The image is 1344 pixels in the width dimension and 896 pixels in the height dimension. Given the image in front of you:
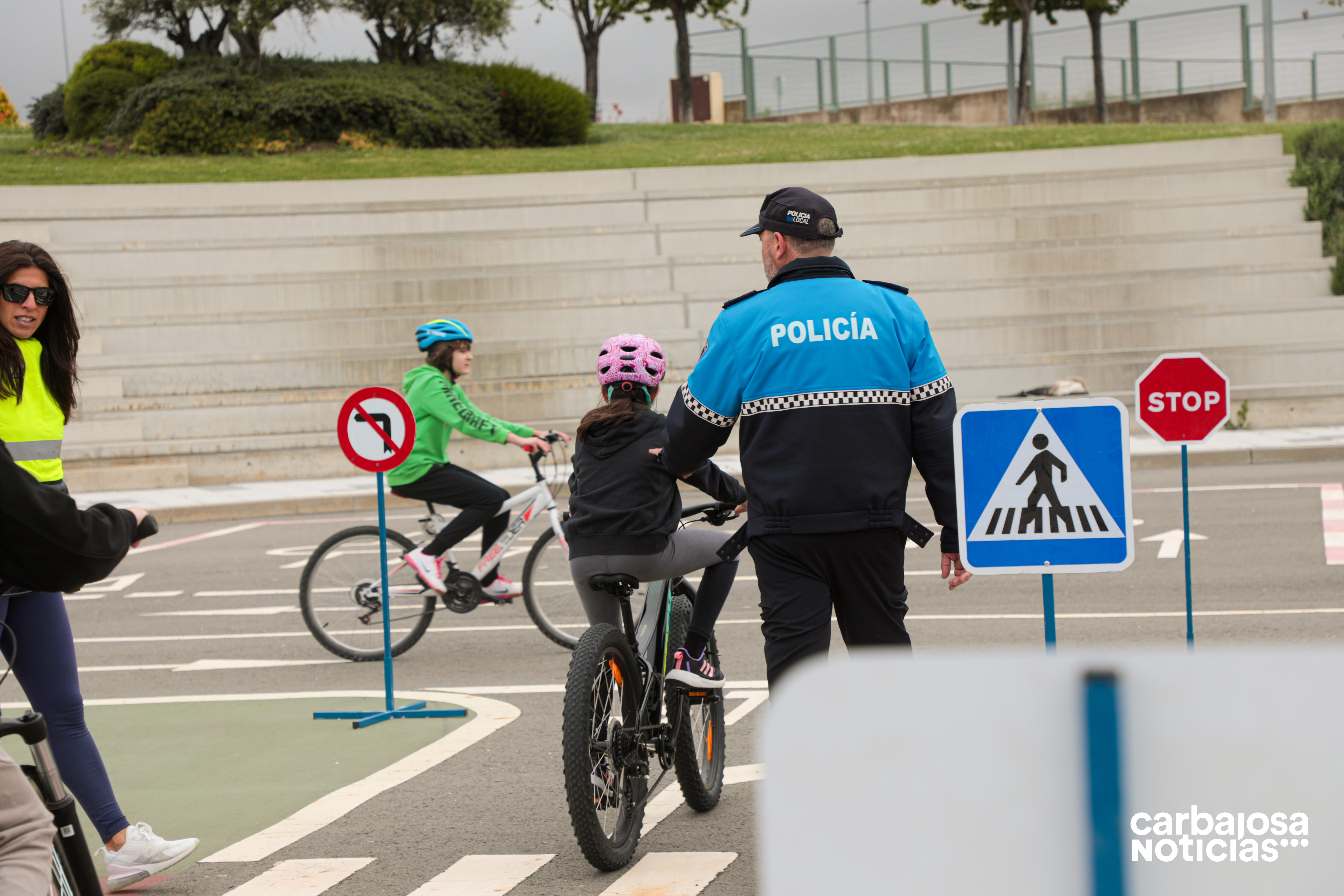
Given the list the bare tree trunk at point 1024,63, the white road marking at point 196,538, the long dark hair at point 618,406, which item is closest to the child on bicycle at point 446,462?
the long dark hair at point 618,406

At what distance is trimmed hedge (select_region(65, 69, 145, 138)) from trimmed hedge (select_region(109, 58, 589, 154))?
52cm

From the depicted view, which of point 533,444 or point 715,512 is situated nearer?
point 715,512

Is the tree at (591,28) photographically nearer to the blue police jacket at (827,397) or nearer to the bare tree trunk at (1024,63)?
the bare tree trunk at (1024,63)

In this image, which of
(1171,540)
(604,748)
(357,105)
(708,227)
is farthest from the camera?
(357,105)

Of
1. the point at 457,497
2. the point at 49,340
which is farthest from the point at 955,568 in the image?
the point at 457,497

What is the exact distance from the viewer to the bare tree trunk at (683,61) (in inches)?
1511

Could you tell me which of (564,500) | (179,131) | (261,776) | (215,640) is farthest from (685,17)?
Result: (261,776)

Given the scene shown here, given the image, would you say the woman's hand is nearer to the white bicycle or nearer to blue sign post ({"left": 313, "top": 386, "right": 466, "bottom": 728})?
the white bicycle

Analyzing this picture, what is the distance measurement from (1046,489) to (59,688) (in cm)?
304

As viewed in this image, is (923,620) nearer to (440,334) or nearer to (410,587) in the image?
(410,587)

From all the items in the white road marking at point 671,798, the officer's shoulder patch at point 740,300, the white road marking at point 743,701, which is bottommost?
the white road marking at point 743,701

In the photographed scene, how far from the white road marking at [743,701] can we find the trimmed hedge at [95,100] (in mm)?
28803

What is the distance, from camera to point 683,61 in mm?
39750

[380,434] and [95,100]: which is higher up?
[95,100]
